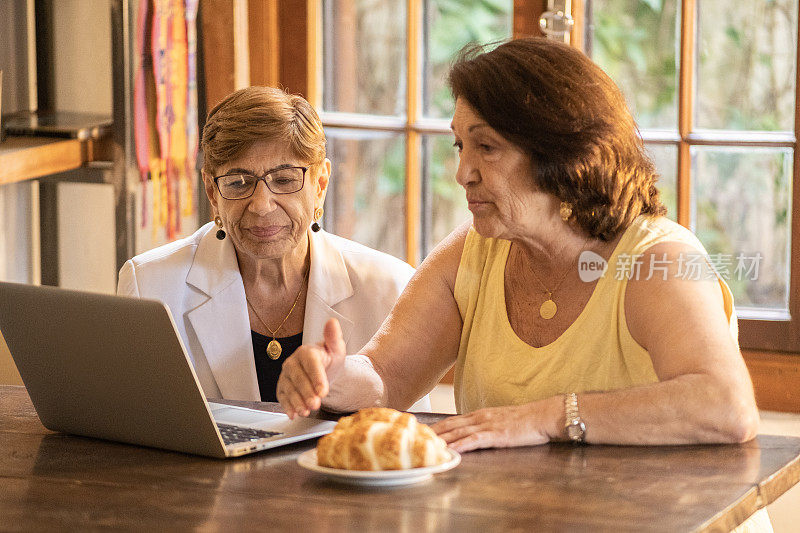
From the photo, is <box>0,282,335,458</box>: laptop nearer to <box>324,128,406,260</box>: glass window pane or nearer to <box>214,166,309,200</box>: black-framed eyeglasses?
<box>214,166,309,200</box>: black-framed eyeglasses

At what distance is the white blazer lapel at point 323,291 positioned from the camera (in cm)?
221

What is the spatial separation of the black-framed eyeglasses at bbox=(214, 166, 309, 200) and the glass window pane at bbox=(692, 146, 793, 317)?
42.0 inches

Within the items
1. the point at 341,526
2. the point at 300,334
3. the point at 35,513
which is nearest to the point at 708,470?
the point at 341,526

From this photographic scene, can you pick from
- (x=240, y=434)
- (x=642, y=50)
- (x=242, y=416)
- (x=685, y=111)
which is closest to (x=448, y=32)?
(x=642, y=50)

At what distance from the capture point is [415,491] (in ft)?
4.21

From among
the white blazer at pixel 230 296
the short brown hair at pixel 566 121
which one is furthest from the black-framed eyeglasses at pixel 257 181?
the short brown hair at pixel 566 121

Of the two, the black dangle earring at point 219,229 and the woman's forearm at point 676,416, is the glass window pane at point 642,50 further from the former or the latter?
the woman's forearm at point 676,416

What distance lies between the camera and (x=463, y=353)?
6.33 feet

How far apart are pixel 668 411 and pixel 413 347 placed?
0.55 m

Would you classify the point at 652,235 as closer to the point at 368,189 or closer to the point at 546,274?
the point at 546,274

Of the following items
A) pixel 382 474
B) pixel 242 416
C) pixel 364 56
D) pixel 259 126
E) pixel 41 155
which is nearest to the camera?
pixel 382 474

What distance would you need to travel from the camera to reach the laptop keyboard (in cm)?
150

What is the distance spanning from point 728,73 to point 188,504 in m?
1.87

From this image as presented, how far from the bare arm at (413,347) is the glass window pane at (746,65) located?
94 cm
